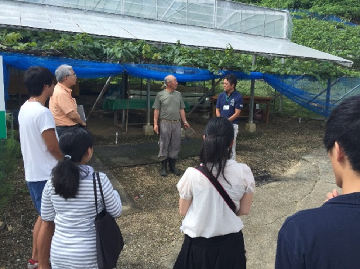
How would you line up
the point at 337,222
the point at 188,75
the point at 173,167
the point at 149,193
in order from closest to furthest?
the point at 337,222 < the point at 149,193 < the point at 173,167 < the point at 188,75

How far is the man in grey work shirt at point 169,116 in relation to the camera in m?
5.33

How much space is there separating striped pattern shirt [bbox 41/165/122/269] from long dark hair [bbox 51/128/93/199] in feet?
0.17

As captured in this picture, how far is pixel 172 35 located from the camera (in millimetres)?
8930

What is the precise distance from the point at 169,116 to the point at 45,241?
3168 mm

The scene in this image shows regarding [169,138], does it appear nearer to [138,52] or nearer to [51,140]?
[138,52]

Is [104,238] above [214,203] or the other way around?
the other way around

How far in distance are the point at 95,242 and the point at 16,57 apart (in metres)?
4.07

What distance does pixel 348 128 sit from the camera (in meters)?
0.98

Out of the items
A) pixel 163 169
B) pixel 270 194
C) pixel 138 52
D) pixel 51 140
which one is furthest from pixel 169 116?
pixel 51 140

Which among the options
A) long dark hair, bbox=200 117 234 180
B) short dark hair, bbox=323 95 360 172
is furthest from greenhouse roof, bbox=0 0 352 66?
short dark hair, bbox=323 95 360 172

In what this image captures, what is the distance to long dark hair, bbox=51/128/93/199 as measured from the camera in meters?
1.95

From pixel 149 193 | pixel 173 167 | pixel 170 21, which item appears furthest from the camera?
pixel 170 21

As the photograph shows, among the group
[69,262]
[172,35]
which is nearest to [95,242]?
[69,262]

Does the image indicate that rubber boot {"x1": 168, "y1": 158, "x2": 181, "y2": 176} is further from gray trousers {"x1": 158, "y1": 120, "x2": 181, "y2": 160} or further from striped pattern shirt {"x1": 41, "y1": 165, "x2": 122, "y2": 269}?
striped pattern shirt {"x1": 41, "y1": 165, "x2": 122, "y2": 269}
